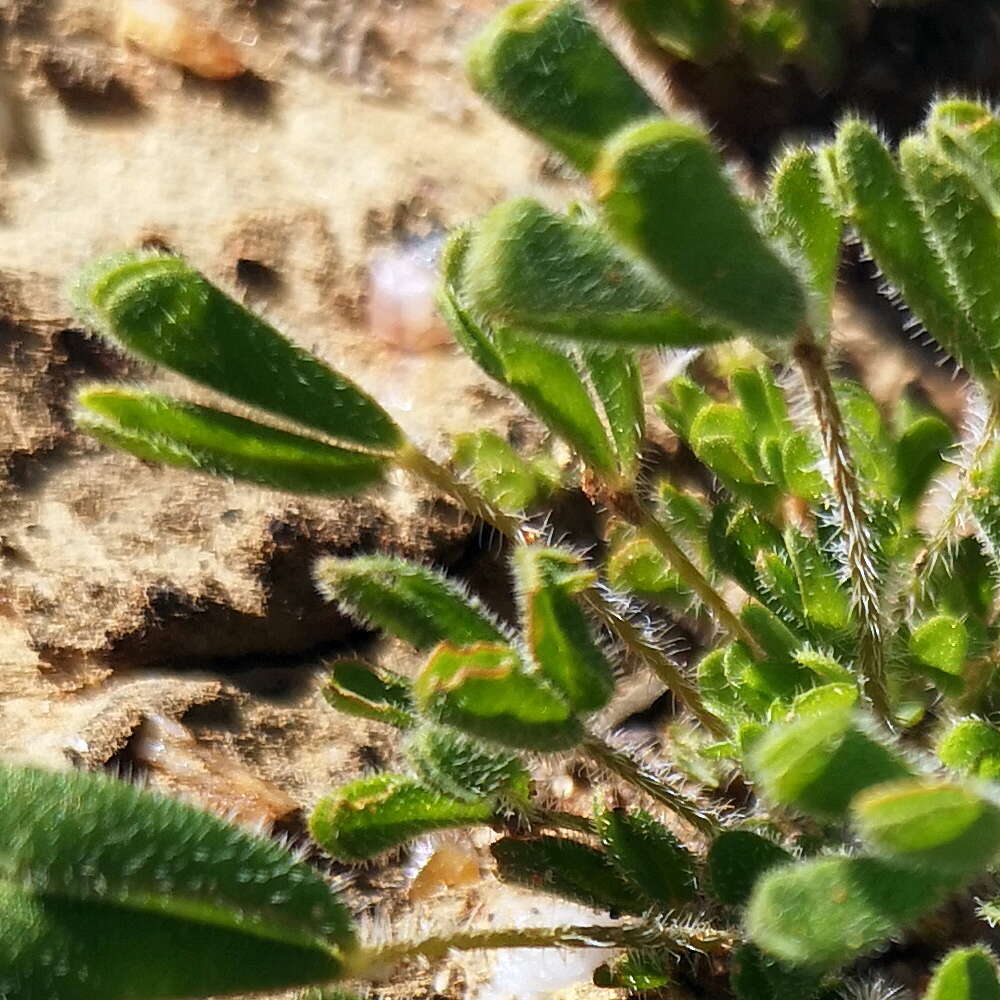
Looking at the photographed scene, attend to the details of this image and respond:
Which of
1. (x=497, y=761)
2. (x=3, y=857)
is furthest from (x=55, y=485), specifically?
(x=3, y=857)

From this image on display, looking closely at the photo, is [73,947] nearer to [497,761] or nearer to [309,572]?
[497,761]

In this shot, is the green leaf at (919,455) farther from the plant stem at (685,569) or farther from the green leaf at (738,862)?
the green leaf at (738,862)

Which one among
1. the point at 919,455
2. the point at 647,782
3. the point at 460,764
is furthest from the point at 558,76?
the point at 919,455

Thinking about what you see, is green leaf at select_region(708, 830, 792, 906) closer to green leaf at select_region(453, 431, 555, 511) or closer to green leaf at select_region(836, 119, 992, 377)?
green leaf at select_region(836, 119, 992, 377)

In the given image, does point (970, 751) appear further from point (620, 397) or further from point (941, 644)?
point (620, 397)

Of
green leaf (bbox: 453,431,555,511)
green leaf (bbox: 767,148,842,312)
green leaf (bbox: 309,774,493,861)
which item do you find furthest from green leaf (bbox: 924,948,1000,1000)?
green leaf (bbox: 453,431,555,511)

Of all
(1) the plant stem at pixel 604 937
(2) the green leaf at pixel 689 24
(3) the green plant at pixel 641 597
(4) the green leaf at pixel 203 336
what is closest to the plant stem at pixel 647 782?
(3) the green plant at pixel 641 597
